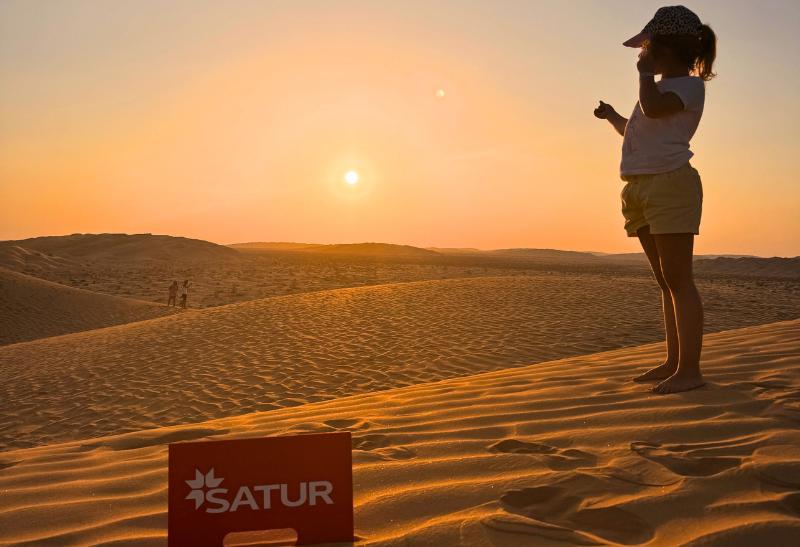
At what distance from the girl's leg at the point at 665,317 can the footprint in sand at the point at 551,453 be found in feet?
4.81

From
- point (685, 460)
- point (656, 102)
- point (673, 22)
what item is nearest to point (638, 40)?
point (673, 22)

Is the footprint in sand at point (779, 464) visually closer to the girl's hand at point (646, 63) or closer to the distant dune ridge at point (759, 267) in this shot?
the girl's hand at point (646, 63)

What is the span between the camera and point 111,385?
7957mm

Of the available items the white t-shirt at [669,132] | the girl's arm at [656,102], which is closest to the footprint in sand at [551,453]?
the white t-shirt at [669,132]

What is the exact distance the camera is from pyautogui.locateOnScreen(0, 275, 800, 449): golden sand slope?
6875 millimetres

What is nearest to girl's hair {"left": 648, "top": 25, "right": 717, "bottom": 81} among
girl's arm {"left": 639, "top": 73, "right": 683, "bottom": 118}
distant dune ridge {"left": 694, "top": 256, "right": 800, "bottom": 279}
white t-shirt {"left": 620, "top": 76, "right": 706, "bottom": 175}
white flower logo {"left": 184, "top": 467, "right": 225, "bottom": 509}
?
white t-shirt {"left": 620, "top": 76, "right": 706, "bottom": 175}

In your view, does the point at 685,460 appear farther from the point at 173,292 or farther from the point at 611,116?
the point at 173,292

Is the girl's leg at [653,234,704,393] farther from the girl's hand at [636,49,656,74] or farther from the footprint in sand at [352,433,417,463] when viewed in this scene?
the footprint in sand at [352,433,417,463]

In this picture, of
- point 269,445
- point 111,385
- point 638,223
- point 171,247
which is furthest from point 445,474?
point 171,247

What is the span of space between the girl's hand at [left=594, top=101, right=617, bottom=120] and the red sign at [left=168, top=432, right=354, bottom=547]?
9.84 ft

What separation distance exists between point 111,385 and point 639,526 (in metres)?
7.55

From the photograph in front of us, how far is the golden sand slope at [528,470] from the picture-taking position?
1950 millimetres

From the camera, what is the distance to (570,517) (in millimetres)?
2016

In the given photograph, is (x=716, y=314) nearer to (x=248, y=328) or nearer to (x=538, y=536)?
(x=248, y=328)
